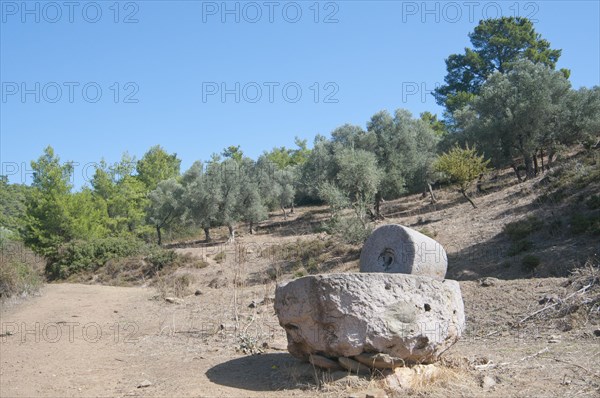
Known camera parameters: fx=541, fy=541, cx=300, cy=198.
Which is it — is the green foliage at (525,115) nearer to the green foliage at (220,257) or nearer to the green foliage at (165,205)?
the green foliage at (220,257)

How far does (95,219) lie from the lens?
33.9m

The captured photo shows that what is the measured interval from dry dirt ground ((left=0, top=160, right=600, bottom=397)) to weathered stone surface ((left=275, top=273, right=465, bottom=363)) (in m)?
0.42

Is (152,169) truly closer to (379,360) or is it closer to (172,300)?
(172,300)

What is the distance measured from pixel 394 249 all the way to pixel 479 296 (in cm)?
307

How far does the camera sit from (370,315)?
612cm

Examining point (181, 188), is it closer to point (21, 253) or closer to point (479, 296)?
point (21, 253)

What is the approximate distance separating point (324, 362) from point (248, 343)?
2.52 meters

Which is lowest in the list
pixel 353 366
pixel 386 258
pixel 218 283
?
pixel 218 283

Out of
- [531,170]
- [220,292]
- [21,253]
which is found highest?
[531,170]

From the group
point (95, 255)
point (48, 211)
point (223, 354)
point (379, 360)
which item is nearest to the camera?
point (379, 360)

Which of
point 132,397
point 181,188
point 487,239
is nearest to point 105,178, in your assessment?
point 181,188

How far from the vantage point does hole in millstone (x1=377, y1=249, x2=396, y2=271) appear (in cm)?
918

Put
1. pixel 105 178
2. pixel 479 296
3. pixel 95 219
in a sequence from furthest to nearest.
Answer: pixel 105 178 < pixel 95 219 < pixel 479 296

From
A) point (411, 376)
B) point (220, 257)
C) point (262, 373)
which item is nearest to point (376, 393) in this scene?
point (411, 376)
